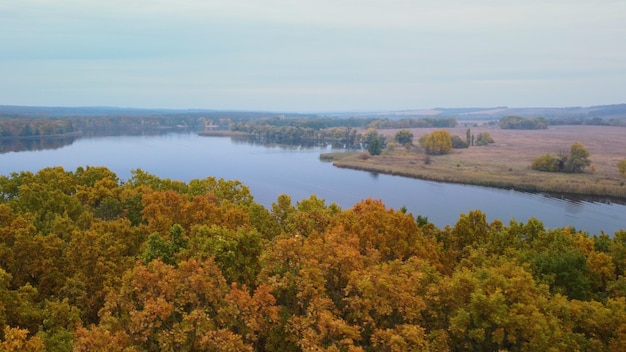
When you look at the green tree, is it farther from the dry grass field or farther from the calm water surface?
the calm water surface

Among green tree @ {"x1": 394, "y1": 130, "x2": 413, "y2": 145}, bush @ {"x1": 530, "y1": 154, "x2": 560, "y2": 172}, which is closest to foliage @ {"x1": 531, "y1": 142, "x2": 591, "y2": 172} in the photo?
bush @ {"x1": 530, "y1": 154, "x2": 560, "y2": 172}

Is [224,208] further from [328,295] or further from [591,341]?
[591,341]

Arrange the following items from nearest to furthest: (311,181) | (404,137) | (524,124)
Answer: (311,181)
(404,137)
(524,124)

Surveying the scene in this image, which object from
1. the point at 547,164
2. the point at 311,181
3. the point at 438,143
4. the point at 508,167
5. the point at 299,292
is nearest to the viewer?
the point at 299,292

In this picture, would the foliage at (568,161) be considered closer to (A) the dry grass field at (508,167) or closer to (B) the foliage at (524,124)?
(A) the dry grass field at (508,167)

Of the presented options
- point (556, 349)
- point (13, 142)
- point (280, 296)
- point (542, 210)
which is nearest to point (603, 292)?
point (556, 349)

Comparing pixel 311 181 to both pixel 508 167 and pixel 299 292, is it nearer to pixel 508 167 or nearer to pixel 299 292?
pixel 508 167

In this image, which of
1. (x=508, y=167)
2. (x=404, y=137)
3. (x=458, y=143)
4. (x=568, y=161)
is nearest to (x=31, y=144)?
(x=404, y=137)
